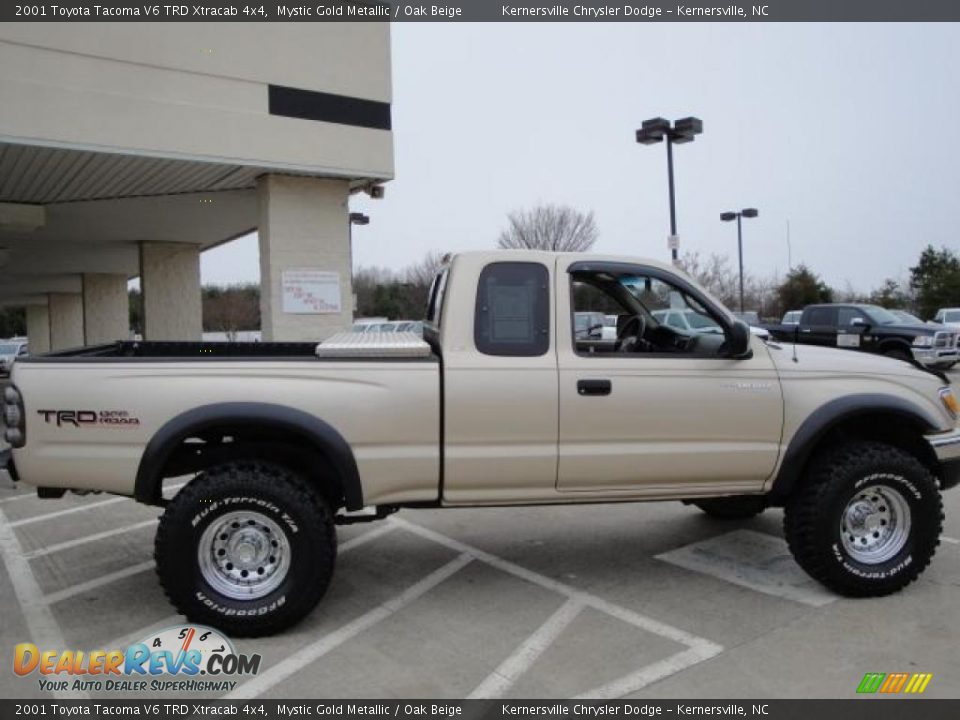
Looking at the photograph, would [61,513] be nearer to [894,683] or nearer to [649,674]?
[649,674]

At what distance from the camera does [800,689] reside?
3385 mm

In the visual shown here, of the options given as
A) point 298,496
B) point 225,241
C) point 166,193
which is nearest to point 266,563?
point 298,496

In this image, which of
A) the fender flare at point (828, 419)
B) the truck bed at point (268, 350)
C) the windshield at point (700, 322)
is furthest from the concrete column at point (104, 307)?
the fender flare at point (828, 419)

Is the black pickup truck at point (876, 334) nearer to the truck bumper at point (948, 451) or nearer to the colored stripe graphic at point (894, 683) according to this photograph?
the truck bumper at point (948, 451)

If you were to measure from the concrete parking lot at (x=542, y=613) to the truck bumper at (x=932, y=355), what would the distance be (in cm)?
1223

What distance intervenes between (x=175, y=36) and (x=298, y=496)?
8.96 metres

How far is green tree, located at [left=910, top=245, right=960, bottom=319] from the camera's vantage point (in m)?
38.2

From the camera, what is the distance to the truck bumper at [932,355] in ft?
55.3

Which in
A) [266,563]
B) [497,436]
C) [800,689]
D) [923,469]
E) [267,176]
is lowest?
[800,689]

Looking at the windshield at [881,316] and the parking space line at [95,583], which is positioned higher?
the windshield at [881,316]

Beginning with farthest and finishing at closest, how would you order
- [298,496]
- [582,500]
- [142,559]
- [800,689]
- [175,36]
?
[175,36] < [142,559] < [582,500] < [298,496] < [800,689]

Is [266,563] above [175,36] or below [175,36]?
below

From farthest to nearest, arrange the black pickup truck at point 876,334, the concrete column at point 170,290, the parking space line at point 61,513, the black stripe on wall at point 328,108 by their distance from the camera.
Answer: the concrete column at point 170,290
the black pickup truck at point 876,334
the black stripe on wall at point 328,108
the parking space line at point 61,513

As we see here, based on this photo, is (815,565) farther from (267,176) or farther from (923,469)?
(267,176)
